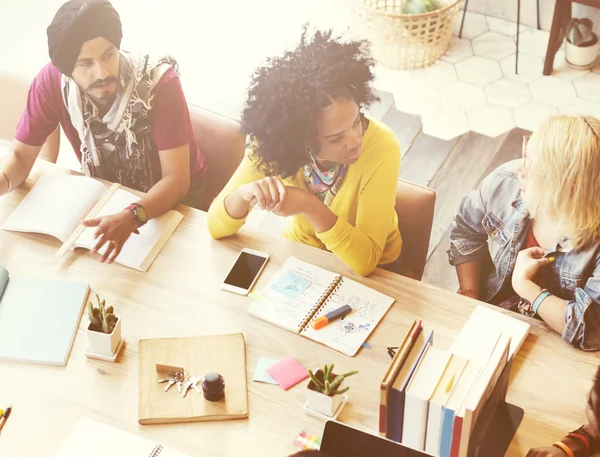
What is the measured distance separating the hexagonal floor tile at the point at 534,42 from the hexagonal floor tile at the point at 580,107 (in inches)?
16.8

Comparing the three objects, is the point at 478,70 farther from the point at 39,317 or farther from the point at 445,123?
the point at 39,317

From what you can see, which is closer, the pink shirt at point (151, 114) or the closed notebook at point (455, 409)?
the closed notebook at point (455, 409)

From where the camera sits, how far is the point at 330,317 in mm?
1769

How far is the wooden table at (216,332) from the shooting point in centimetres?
155

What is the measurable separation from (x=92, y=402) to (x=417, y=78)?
8.86 ft

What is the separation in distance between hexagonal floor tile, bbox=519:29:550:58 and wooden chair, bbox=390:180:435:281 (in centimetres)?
224

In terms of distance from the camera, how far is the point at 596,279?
1.75m

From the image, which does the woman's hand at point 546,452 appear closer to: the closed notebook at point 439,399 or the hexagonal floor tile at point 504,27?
the closed notebook at point 439,399

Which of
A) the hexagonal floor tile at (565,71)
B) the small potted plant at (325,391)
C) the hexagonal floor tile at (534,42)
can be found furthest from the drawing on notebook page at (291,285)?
the hexagonal floor tile at (534,42)

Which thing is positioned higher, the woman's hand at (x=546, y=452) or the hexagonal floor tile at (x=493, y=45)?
the woman's hand at (x=546, y=452)

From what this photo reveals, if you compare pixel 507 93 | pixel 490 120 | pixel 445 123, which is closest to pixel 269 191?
pixel 445 123

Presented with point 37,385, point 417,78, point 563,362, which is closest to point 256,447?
point 37,385

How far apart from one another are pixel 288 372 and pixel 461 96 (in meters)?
2.42

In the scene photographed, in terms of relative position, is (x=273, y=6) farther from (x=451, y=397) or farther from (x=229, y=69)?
(x=451, y=397)
